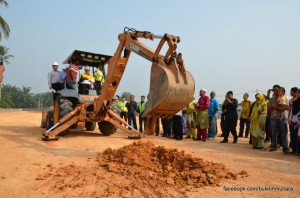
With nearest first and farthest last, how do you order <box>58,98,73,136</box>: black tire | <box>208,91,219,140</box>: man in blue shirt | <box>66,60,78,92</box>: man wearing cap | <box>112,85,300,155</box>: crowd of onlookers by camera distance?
<box>112,85,300,155</box>: crowd of onlookers, <box>58,98,73,136</box>: black tire, <box>66,60,78,92</box>: man wearing cap, <box>208,91,219,140</box>: man in blue shirt

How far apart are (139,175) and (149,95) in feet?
5.50

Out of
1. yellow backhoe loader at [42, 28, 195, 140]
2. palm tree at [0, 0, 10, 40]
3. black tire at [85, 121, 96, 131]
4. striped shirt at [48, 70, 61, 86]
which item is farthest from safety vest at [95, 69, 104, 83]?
palm tree at [0, 0, 10, 40]

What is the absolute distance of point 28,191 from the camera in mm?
3998

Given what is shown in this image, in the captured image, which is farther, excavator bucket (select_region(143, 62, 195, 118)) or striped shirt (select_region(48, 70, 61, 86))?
striped shirt (select_region(48, 70, 61, 86))

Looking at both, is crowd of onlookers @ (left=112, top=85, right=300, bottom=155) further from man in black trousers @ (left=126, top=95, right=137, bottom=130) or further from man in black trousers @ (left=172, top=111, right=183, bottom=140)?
man in black trousers @ (left=126, top=95, right=137, bottom=130)

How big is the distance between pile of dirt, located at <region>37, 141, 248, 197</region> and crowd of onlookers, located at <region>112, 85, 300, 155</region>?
1.41m

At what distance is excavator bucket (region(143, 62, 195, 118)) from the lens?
5.14 metres

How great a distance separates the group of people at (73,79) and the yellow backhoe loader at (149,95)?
12.7 inches

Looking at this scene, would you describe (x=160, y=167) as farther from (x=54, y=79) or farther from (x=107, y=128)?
(x=54, y=79)

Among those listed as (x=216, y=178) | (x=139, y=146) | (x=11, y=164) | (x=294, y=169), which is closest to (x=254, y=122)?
(x=294, y=169)

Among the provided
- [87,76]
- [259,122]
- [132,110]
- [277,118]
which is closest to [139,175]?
[277,118]

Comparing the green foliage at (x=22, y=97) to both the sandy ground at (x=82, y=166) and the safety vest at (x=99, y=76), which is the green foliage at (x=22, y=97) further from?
the sandy ground at (x=82, y=166)

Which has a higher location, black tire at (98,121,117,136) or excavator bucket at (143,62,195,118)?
excavator bucket at (143,62,195,118)

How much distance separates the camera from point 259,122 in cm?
855
